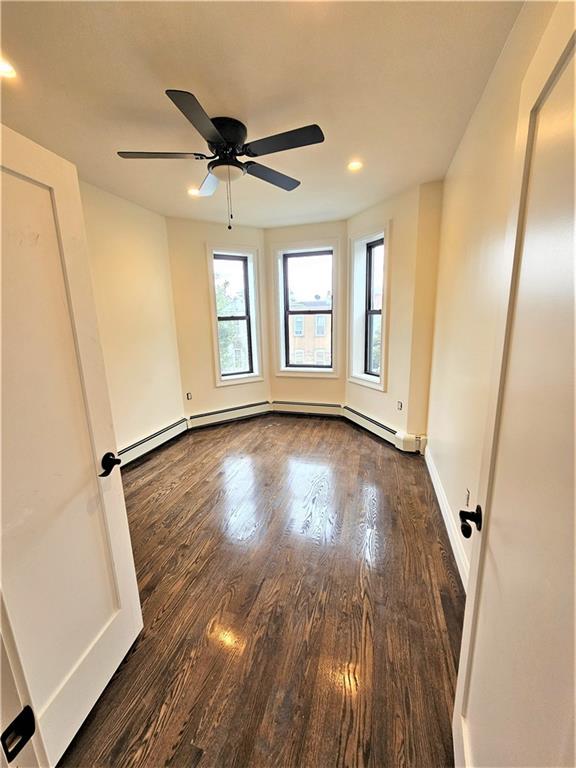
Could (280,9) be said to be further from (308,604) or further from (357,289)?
(357,289)

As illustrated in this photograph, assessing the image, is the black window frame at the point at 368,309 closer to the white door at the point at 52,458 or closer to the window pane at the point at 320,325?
the window pane at the point at 320,325

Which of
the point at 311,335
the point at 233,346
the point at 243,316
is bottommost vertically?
the point at 233,346

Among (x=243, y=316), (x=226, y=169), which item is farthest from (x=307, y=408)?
(x=226, y=169)

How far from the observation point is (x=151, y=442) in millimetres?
3588

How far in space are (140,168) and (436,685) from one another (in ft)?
11.9

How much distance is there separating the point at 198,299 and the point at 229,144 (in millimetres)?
2365

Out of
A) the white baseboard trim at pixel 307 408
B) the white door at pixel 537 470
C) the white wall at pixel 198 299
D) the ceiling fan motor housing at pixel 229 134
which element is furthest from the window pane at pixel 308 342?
the white door at pixel 537 470

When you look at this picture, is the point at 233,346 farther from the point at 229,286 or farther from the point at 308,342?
the point at 308,342

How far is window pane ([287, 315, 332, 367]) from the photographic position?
4598 mm

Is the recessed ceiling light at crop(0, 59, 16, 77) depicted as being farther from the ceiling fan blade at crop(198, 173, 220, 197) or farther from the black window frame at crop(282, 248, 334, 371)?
the black window frame at crop(282, 248, 334, 371)

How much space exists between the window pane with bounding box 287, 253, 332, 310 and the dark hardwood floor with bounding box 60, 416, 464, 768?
2.68 meters

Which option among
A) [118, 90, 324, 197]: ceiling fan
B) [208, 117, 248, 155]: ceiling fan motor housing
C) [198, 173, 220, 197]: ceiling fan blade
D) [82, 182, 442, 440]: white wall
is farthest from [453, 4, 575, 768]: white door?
[82, 182, 442, 440]: white wall

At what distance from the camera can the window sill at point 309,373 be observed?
14.9ft

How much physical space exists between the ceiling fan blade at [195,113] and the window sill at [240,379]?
2.99 meters
